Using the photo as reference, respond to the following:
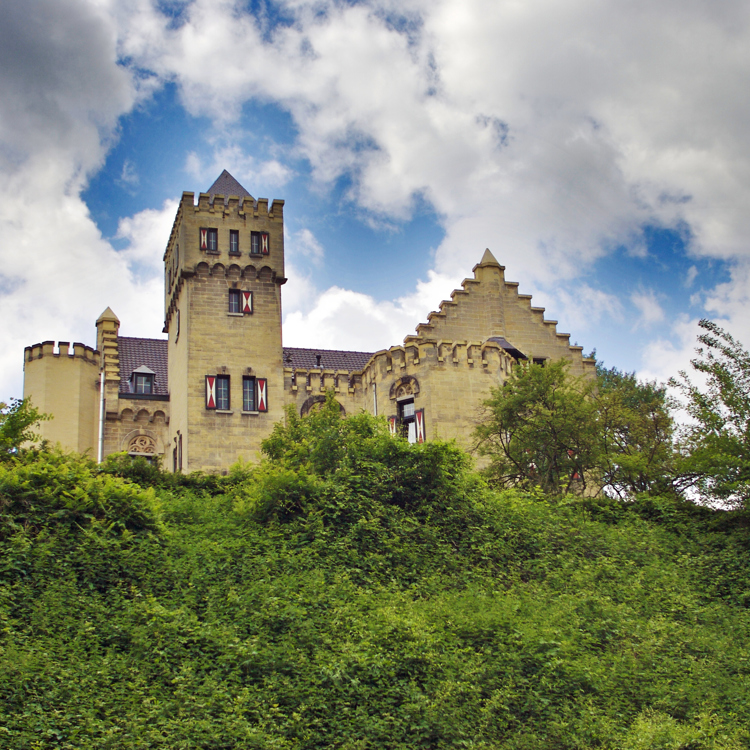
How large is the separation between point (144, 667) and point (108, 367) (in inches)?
1333

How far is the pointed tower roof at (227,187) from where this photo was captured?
4672 cm

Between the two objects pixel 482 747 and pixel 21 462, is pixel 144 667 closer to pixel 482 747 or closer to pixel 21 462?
pixel 482 747

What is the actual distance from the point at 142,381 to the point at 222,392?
9131 millimetres

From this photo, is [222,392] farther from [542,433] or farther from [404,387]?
[542,433]

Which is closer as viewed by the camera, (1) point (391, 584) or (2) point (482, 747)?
(2) point (482, 747)

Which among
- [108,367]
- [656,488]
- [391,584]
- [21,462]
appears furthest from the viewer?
[108,367]

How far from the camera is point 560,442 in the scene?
3250 centimetres

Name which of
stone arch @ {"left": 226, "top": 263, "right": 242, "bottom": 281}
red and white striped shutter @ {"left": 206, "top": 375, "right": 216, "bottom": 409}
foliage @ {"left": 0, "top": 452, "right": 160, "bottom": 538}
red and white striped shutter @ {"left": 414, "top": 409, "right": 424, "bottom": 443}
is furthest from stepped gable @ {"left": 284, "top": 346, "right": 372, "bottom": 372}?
foliage @ {"left": 0, "top": 452, "right": 160, "bottom": 538}

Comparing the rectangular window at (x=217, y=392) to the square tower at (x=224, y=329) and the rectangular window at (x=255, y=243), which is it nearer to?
the square tower at (x=224, y=329)

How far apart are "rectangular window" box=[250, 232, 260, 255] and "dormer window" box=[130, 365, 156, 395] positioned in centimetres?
988

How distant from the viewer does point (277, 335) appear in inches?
1706

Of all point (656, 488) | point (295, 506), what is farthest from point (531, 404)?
point (295, 506)

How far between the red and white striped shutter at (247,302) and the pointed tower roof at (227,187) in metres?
6.06

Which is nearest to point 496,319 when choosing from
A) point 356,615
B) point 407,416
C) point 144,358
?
point 407,416
